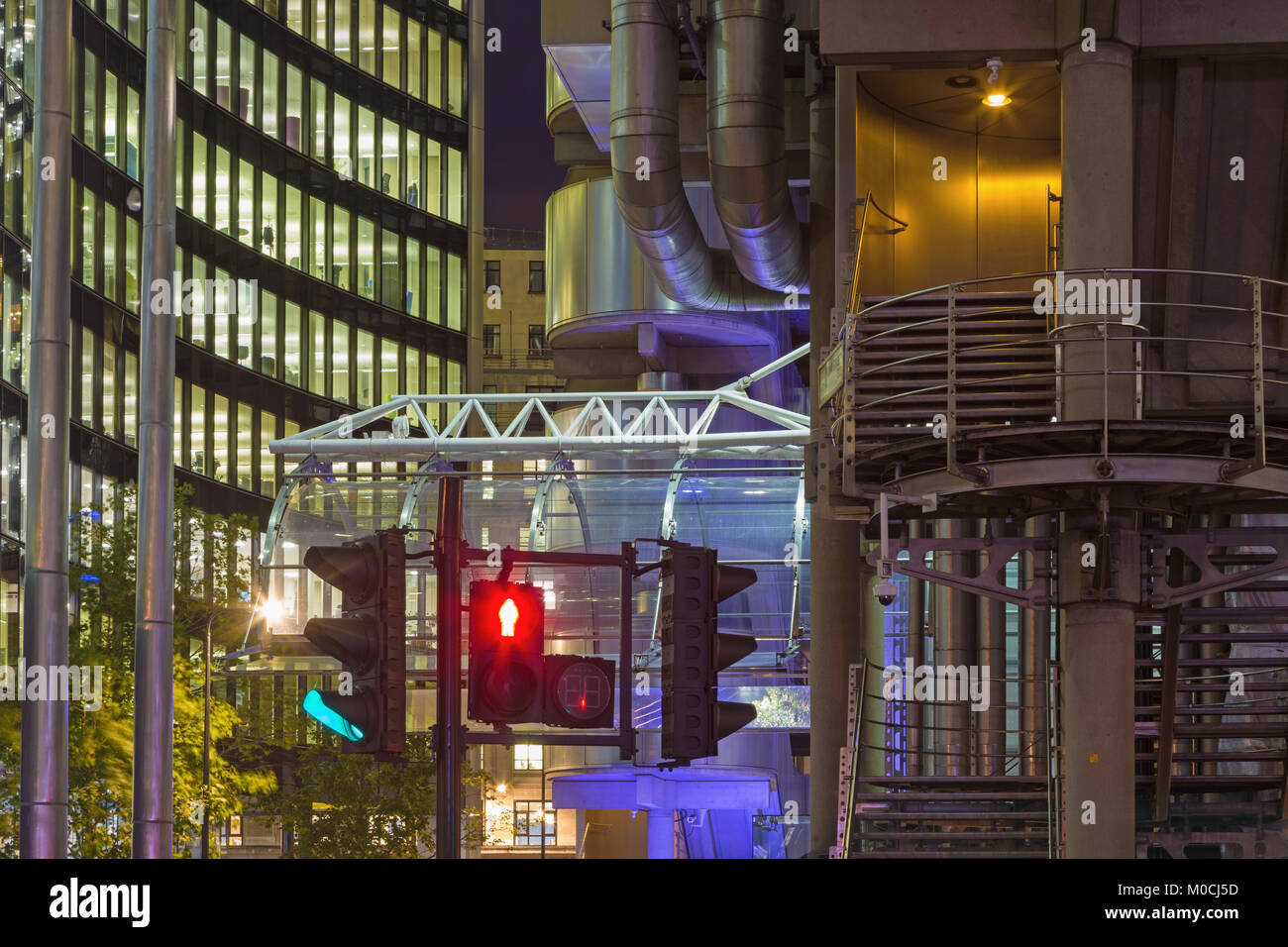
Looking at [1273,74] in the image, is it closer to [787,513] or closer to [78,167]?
[787,513]

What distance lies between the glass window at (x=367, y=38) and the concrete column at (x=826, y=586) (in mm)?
57719

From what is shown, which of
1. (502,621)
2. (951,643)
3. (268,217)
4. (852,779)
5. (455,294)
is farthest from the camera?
(455,294)

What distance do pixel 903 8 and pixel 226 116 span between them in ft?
184

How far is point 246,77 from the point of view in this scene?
2837 inches

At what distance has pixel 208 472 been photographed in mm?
67625

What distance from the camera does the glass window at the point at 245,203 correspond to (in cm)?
7119

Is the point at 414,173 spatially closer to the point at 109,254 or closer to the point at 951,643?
the point at 109,254

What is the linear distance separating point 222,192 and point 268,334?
18.6ft

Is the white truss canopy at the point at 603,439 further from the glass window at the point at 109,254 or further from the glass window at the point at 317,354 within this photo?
the glass window at the point at 317,354

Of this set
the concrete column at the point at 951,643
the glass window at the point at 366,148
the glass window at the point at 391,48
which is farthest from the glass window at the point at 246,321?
the concrete column at the point at 951,643

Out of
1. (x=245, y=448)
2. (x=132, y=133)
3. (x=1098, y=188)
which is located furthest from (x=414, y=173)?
(x=1098, y=188)

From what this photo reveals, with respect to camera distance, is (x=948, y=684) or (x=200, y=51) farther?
(x=200, y=51)

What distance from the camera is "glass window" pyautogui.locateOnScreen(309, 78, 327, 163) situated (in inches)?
2972
